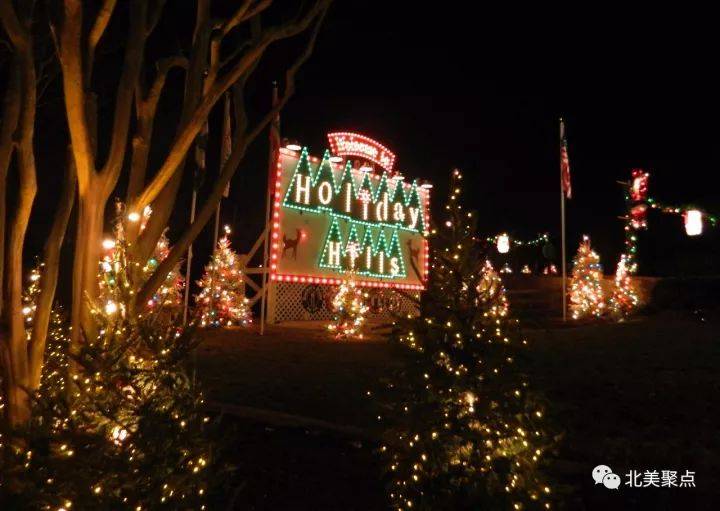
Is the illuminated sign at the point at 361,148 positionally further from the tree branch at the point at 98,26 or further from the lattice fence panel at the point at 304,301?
the tree branch at the point at 98,26

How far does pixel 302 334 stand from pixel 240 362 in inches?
184

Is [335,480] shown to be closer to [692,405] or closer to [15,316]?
[15,316]

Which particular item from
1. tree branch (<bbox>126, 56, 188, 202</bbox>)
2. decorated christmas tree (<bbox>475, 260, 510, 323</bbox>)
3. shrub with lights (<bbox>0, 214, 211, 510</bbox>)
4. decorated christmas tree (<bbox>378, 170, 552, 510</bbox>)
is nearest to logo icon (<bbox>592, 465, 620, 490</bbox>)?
decorated christmas tree (<bbox>378, 170, 552, 510</bbox>)

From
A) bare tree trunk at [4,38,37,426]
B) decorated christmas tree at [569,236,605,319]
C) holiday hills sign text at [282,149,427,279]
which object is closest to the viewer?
bare tree trunk at [4,38,37,426]

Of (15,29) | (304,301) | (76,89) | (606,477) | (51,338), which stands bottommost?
(606,477)

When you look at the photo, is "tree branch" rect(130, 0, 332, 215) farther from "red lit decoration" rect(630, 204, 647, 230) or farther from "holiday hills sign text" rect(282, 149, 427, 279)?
"red lit decoration" rect(630, 204, 647, 230)

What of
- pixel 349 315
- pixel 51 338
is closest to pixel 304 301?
pixel 349 315

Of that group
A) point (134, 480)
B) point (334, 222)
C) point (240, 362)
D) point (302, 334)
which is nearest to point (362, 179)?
point (334, 222)

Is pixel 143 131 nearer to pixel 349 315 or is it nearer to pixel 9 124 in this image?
pixel 9 124

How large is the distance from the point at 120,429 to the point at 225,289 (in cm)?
1259

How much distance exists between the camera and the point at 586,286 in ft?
58.1

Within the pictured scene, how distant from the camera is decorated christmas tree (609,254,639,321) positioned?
17234 millimetres

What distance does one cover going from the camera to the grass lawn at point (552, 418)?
410cm

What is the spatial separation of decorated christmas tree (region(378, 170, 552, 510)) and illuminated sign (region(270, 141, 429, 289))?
990 centimetres
